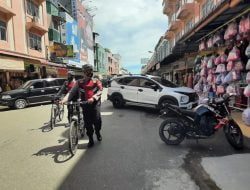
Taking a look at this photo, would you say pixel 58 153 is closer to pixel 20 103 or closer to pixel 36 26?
pixel 20 103

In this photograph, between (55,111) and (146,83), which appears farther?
(146,83)

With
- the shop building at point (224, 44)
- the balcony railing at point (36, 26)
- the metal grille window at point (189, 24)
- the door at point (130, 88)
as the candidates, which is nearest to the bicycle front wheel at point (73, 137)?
Result: the shop building at point (224, 44)

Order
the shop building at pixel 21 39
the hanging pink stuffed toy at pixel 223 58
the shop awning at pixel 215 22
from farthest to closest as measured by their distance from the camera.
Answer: the shop building at pixel 21 39, the hanging pink stuffed toy at pixel 223 58, the shop awning at pixel 215 22

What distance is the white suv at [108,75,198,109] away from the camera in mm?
12445

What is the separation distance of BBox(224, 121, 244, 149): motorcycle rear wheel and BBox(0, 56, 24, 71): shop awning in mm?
16449

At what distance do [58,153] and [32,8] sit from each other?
2638 cm

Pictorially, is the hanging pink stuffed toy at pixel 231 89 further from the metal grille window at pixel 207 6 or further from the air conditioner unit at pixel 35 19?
the air conditioner unit at pixel 35 19

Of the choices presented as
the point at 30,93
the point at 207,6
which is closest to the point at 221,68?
the point at 30,93

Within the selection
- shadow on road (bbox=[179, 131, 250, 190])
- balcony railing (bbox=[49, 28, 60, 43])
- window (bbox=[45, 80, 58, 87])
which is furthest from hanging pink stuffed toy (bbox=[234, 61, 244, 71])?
balcony railing (bbox=[49, 28, 60, 43])

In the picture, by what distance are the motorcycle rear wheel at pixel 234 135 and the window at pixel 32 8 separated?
26.3 metres

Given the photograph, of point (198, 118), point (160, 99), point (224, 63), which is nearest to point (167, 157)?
point (198, 118)

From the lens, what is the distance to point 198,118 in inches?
267

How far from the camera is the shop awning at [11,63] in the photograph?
1927 cm

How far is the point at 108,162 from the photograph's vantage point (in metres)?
5.61
